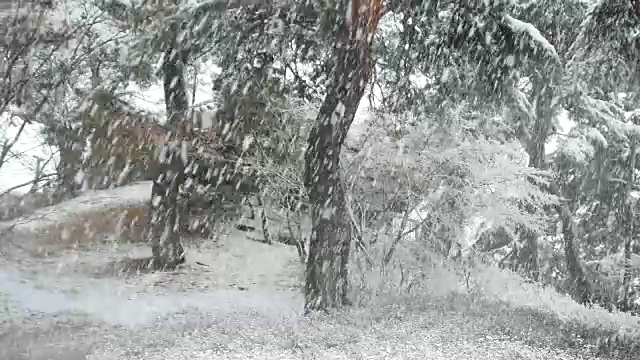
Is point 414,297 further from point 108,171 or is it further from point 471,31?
point 108,171

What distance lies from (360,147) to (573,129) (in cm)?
881

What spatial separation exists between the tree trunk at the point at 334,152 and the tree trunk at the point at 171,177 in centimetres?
493

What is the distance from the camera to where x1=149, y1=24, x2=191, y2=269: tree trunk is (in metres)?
13.1

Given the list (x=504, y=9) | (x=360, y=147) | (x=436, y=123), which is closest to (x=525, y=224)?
(x=436, y=123)

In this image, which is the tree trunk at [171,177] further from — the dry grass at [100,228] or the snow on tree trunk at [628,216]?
the snow on tree trunk at [628,216]

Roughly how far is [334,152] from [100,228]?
1023cm

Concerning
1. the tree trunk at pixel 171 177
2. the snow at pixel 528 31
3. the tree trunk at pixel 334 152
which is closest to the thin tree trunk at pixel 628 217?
the snow at pixel 528 31

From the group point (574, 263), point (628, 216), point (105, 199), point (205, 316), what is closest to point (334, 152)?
point (205, 316)

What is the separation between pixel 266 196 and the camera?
43.3ft

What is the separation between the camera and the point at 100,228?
661 inches

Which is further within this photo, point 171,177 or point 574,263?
point 574,263

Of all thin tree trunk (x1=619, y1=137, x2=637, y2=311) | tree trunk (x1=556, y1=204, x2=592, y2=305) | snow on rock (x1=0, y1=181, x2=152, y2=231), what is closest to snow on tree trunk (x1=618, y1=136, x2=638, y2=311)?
thin tree trunk (x1=619, y1=137, x2=637, y2=311)

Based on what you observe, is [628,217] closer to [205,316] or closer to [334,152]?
[334,152]

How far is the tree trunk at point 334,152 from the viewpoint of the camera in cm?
866
